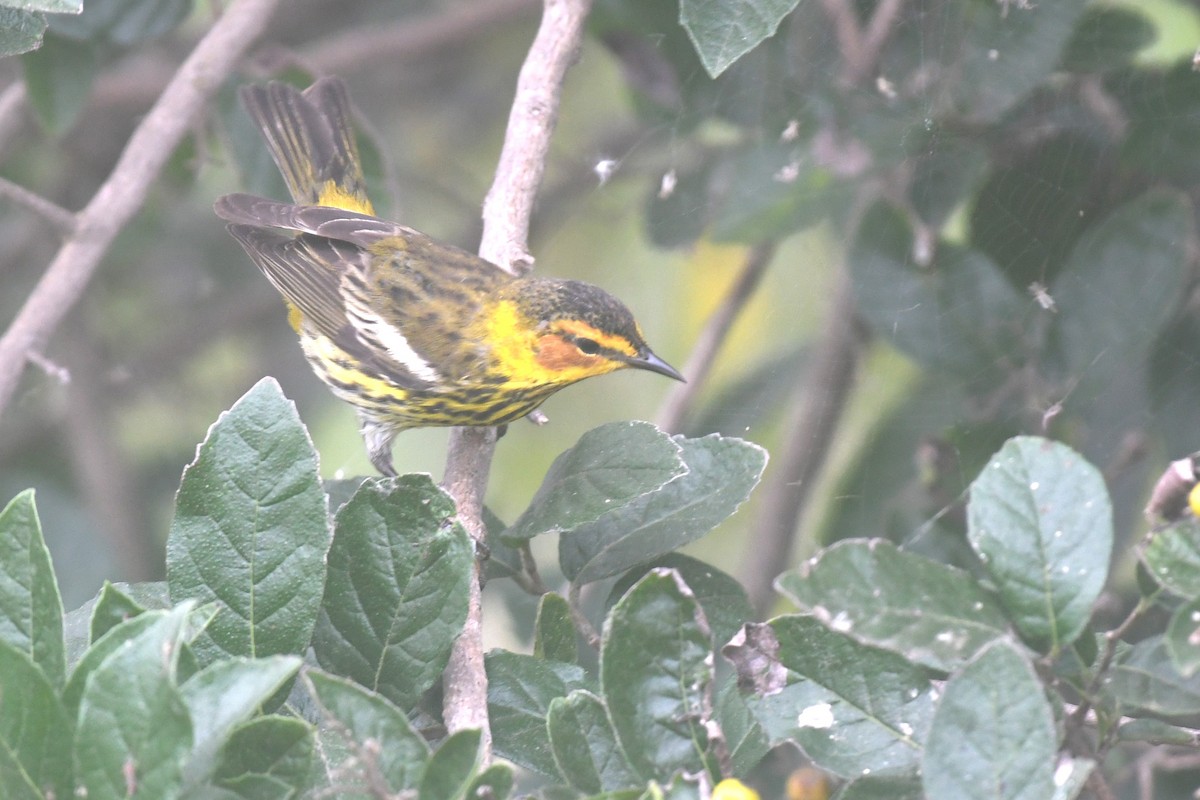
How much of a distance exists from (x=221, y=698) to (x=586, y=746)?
44 cm

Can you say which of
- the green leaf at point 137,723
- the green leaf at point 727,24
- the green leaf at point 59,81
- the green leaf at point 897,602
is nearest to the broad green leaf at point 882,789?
the green leaf at point 897,602

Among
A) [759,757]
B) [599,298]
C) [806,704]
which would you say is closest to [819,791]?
[759,757]

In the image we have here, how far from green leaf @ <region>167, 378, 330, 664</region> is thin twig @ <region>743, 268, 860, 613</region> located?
172 centimetres

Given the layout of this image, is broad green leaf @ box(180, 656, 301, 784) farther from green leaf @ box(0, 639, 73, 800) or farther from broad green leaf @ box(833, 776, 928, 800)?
broad green leaf @ box(833, 776, 928, 800)

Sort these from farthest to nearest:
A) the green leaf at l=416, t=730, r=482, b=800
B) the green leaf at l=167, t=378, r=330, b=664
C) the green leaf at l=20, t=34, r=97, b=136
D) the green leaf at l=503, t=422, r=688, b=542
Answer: the green leaf at l=20, t=34, r=97, b=136 → the green leaf at l=503, t=422, r=688, b=542 → the green leaf at l=167, t=378, r=330, b=664 → the green leaf at l=416, t=730, r=482, b=800

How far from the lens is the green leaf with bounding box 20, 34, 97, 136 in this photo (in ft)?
9.53

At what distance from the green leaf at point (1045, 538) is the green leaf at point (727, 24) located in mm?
718

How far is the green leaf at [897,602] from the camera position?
127 centimetres

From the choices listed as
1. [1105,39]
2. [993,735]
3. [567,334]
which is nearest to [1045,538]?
[993,735]

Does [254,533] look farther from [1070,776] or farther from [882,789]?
[1070,776]

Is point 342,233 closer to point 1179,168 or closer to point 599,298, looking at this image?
point 599,298

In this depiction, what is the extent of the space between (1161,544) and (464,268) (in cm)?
192

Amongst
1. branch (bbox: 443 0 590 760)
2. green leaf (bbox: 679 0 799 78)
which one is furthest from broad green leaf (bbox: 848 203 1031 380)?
green leaf (bbox: 679 0 799 78)

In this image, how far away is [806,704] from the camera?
53.9 inches
